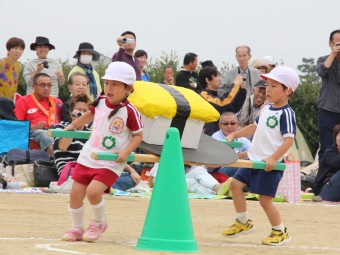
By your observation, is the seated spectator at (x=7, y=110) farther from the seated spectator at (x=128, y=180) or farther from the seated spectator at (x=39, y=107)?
the seated spectator at (x=128, y=180)

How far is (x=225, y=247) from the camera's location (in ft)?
24.7

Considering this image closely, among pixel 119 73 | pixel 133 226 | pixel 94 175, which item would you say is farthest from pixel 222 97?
pixel 94 175

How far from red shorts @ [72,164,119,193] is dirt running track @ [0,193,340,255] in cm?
51

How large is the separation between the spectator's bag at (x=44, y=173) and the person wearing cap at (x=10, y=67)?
280cm

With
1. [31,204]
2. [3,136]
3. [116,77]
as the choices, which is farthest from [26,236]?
[3,136]

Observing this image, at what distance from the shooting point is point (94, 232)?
7.60m

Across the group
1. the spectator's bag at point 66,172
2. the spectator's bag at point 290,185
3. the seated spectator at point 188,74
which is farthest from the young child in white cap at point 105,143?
the seated spectator at point 188,74

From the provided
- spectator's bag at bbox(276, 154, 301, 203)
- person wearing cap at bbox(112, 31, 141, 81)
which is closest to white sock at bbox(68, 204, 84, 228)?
spectator's bag at bbox(276, 154, 301, 203)

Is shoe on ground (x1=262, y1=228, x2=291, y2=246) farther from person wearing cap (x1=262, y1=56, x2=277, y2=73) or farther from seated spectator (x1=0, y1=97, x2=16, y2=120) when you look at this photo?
person wearing cap (x1=262, y1=56, x2=277, y2=73)

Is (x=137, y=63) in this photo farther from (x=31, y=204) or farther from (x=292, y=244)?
(x=292, y=244)

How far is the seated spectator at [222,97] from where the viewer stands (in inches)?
605

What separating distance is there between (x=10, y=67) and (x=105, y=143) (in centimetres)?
891

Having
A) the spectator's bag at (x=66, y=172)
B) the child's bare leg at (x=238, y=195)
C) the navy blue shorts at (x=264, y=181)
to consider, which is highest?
the navy blue shorts at (x=264, y=181)

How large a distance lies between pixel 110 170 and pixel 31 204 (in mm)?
3721
